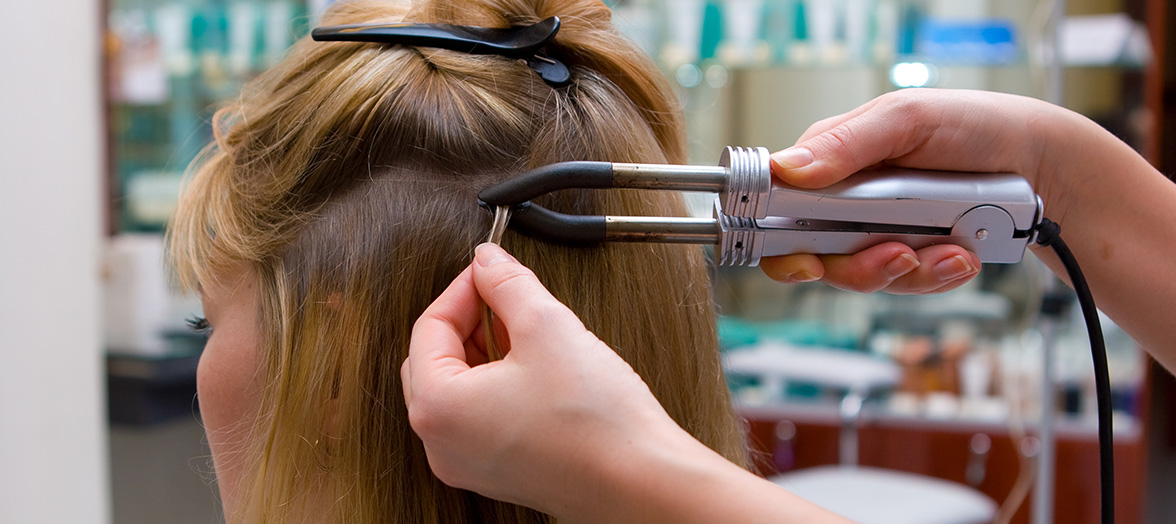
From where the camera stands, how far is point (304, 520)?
62 centimetres

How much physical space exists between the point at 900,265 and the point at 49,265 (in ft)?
2.22

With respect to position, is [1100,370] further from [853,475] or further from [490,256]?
[853,475]

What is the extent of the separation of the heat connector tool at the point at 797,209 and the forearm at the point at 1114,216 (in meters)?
0.15

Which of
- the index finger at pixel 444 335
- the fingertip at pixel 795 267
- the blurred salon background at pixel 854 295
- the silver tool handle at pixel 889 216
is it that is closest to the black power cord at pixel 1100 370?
the silver tool handle at pixel 889 216

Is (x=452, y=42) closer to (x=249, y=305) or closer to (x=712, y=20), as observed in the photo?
(x=249, y=305)

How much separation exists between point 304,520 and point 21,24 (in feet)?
1.49

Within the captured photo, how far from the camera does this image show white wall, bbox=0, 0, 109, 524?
2.13ft

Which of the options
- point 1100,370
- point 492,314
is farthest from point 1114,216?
point 492,314

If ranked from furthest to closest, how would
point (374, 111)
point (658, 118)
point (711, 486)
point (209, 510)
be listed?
point (209, 510) < point (658, 118) < point (374, 111) < point (711, 486)

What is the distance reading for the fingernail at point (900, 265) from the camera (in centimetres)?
54

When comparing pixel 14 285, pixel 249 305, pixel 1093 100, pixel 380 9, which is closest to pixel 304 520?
pixel 249 305

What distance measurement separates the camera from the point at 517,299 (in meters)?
0.45

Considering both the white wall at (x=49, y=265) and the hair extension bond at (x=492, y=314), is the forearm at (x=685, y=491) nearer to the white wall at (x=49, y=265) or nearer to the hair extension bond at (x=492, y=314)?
the hair extension bond at (x=492, y=314)

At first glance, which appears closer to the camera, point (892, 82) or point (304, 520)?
point (304, 520)
